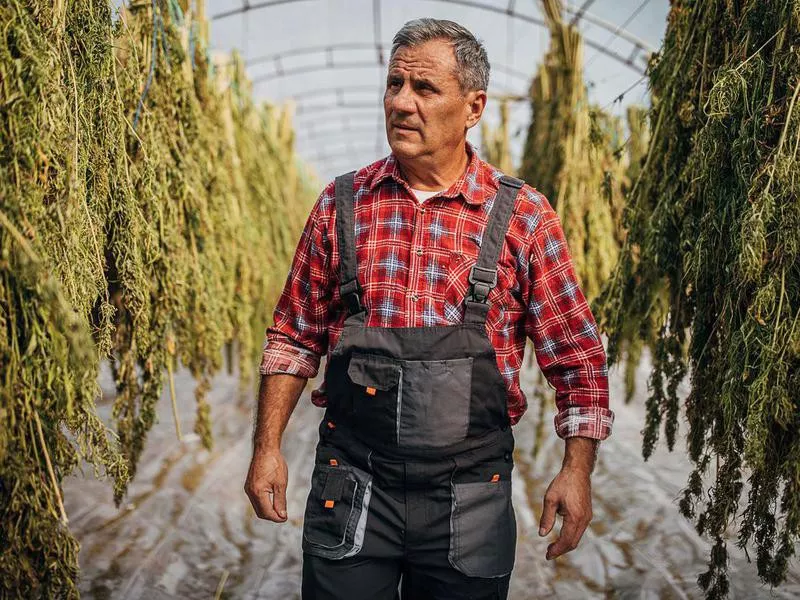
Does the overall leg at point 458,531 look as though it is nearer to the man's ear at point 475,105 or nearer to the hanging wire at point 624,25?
the man's ear at point 475,105

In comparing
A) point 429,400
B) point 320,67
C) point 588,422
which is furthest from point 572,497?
point 320,67

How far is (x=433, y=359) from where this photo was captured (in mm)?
1846

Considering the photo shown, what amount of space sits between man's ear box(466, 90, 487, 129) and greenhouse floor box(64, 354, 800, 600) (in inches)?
74.9

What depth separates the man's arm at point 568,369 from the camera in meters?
1.91

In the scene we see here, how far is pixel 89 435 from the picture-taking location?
1.67 metres

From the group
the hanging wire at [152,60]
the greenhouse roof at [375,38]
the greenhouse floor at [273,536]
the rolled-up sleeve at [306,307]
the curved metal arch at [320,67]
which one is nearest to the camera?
the rolled-up sleeve at [306,307]

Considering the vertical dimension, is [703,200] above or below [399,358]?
above

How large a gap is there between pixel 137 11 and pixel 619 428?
4143mm

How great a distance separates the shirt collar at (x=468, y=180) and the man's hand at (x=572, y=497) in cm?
62

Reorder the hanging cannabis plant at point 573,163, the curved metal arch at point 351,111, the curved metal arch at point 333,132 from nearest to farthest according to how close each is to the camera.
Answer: the hanging cannabis plant at point 573,163 < the curved metal arch at point 351,111 < the curved metal arch at point 333,132

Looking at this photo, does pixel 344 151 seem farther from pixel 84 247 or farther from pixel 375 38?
pixel 84 247

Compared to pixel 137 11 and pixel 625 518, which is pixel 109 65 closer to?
pixel 137 11

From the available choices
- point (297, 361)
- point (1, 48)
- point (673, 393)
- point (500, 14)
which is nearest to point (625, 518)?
point (673, 393)

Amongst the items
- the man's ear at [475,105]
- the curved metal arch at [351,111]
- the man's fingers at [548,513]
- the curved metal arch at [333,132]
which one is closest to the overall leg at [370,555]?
the man's fingers at [548,513]
